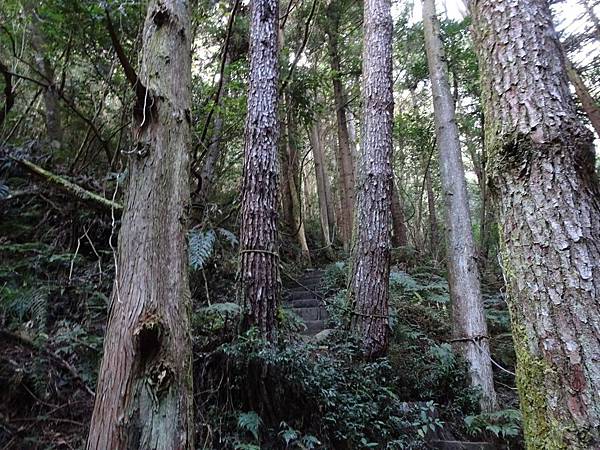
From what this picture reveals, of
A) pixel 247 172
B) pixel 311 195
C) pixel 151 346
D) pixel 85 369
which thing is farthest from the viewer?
pixel 311 195

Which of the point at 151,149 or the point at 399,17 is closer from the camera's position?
the point at 151,149

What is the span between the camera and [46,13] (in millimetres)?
4926

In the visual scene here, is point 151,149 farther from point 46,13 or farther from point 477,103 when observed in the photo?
point 477,103

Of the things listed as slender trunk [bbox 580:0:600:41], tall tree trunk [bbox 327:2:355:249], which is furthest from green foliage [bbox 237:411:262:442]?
slender trunk [bbox 580:0:600:41]

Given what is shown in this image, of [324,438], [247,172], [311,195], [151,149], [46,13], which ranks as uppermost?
[311,195]

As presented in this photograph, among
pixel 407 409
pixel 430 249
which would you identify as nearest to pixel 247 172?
pixel 407 409

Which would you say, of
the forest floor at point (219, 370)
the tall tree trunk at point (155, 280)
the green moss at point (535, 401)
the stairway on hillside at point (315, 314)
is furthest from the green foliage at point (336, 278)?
the green moss at point (535, 401)

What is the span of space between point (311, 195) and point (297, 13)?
842 centimetres

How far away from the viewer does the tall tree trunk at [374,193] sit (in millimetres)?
4598

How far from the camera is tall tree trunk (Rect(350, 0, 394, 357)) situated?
181 inches

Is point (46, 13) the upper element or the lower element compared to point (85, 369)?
upper

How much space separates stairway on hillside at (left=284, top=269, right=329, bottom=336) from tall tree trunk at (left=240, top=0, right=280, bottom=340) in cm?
169

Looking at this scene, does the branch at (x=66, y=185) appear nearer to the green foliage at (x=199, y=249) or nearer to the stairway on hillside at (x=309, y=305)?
the green foliage at (x=199, y=249)

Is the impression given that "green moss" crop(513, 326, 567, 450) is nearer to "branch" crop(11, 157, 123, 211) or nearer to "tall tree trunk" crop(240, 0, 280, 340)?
"tall tree trunk" crop(240, 0, 280, 340)
